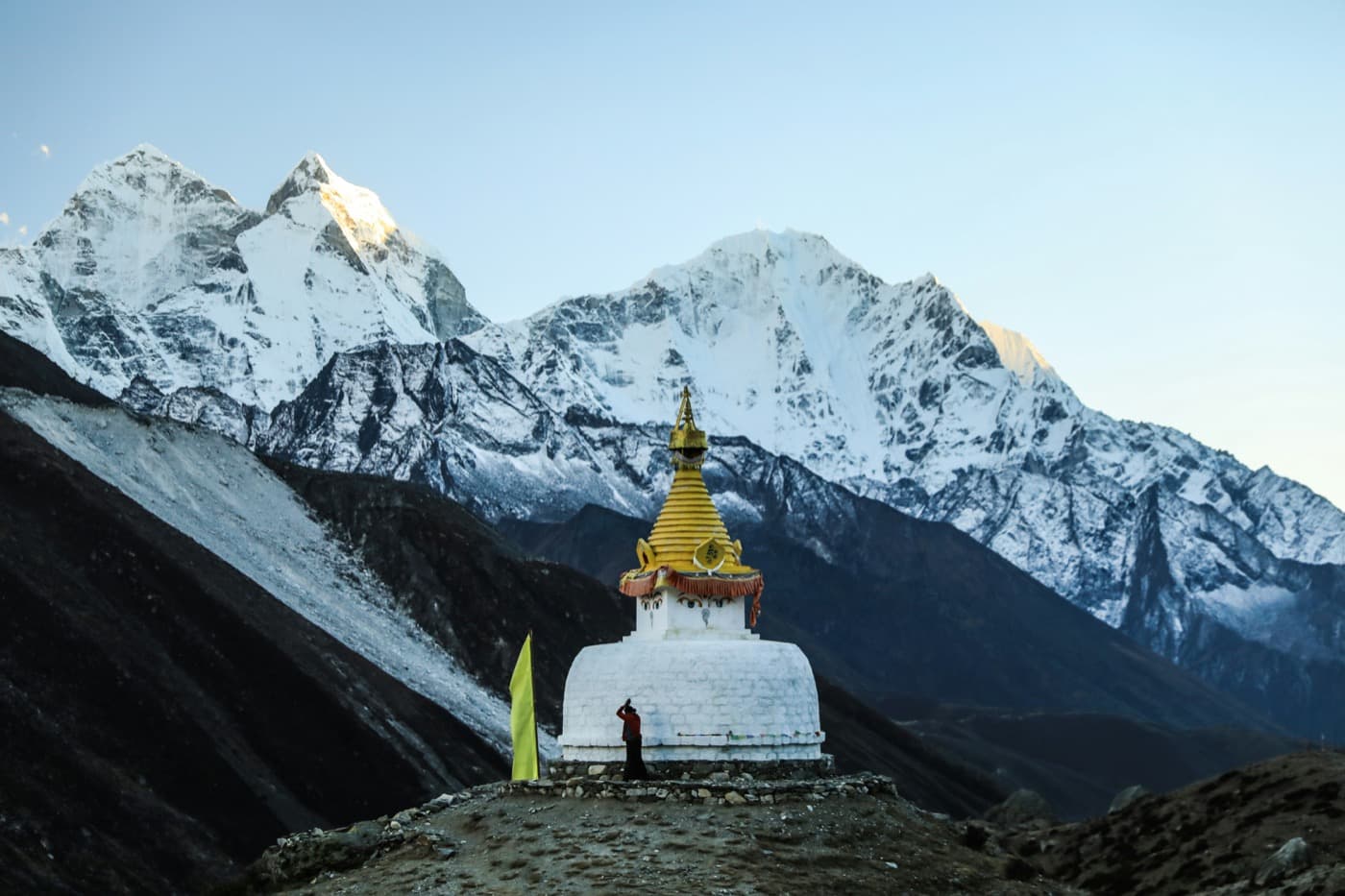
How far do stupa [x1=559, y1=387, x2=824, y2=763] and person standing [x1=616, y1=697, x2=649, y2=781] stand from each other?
24.6 inches

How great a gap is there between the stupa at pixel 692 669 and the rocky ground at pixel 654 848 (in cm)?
149

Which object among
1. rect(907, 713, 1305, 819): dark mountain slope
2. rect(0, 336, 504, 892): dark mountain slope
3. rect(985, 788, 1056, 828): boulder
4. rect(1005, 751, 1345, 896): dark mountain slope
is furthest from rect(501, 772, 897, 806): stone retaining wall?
rect(907, 713, 1305, 819): dark mountain slope

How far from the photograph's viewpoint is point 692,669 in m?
35.2

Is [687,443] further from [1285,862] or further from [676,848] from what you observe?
[1285,862]

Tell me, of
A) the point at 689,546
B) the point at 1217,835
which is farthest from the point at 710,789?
the point at 1217,835

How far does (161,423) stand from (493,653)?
2700 cm

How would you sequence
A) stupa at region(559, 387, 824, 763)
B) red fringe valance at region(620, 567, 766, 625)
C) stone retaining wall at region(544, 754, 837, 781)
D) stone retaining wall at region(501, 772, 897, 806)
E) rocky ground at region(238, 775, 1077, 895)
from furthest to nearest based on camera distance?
red fringe valance at region(620, 567, 766, 625), stupa at region(559, 387, 824, 763), stone retaining wall at region(544, 754, 837, 781), stone retaining wall at region(501, 772, 897, 806), rocky ground at region(238, 775, 1077, 895)

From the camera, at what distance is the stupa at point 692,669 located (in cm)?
3478

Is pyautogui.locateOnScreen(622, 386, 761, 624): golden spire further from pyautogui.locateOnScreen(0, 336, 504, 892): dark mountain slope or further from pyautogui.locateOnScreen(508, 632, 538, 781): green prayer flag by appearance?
pyautogui.locateOnScreen(0, 336, 504, 892): dark mountain slope

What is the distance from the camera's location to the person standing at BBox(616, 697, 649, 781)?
3384cm

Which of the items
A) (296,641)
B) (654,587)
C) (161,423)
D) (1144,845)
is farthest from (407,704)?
(654,587)

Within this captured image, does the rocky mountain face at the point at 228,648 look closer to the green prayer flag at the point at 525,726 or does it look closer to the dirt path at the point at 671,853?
the dirt path at the point at 671,853

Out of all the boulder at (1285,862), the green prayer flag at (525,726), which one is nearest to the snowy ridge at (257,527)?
the green prayer flag at (525,726)

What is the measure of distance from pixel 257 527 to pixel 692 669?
77.0 metres
